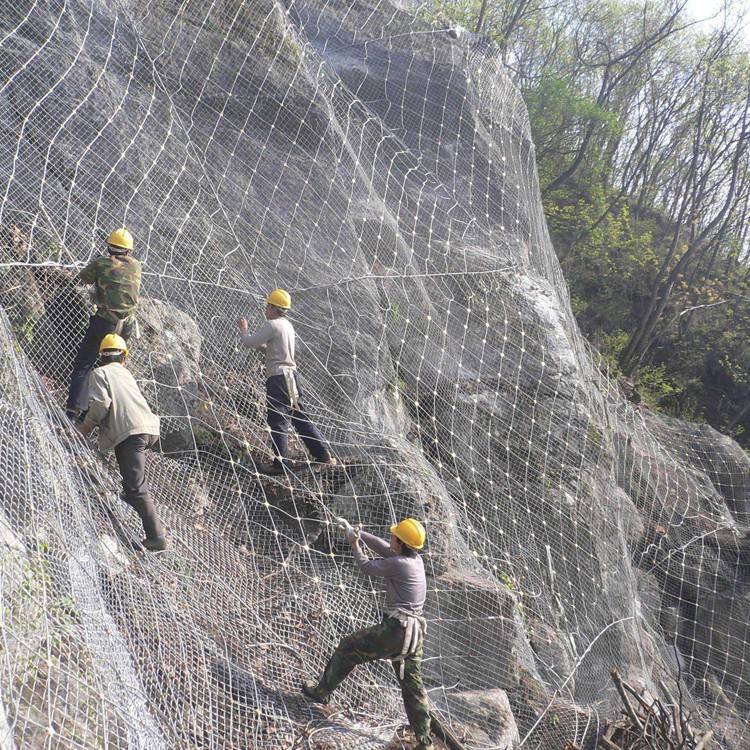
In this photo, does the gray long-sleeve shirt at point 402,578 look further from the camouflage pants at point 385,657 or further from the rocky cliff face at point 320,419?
the rocky cliff face at point 320,419

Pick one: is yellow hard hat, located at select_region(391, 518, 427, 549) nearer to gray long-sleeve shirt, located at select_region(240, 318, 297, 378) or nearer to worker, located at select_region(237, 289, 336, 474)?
worker, located at select_region(237, 289, 336, 474)

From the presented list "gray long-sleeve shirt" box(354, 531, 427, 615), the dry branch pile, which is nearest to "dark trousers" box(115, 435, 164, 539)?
"gray long-sleeve shirt" box(354, 531, 427, 615)

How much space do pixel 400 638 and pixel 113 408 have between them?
1580mm

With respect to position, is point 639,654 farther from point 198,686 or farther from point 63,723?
point 63,723

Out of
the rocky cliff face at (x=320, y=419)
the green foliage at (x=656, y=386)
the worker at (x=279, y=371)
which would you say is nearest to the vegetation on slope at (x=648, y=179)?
the green foliage at (x=656, y=386)

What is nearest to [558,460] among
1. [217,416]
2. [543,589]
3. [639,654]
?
[543,589]

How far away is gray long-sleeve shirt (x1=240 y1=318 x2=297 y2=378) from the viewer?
4.18 m

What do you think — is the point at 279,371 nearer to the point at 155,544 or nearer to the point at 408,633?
the point at 155,544

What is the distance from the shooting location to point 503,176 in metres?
6.76

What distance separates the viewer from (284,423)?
426 cm

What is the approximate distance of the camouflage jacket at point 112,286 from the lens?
3.60m

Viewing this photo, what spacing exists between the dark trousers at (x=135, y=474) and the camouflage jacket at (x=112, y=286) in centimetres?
74

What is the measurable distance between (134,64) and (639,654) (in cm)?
548

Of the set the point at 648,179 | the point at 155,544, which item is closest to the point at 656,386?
the point at 648,179
